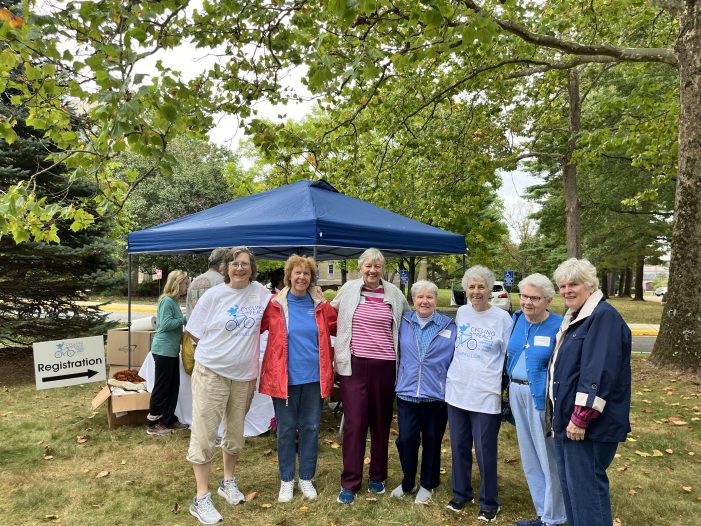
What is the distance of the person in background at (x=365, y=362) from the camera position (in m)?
3.45

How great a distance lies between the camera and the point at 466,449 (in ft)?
10.7

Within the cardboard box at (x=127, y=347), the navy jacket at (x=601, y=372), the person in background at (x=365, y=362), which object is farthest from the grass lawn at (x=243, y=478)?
the navy jacket at (x=601, y=372)

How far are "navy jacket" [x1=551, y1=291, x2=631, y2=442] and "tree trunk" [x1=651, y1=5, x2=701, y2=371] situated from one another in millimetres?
5539

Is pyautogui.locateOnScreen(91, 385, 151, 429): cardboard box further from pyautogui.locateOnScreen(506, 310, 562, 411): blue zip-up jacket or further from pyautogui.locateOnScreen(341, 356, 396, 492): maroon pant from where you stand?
pyautogui.locateOnScreen(506, 310, 562, 411): blue zip-up jacket

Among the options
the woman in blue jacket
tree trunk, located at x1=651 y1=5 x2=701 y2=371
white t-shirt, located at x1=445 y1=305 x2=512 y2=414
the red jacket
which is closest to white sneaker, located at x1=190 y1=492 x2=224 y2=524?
the red jacket

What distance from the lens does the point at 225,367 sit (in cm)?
330

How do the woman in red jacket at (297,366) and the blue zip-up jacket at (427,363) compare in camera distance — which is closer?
the blue zip-up jacket at (427,363)

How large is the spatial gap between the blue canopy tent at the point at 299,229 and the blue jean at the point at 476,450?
1982 mm

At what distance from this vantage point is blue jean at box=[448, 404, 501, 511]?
3.16m

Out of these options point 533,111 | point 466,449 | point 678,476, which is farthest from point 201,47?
point 533,111

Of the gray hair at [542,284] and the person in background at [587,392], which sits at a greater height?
the gray hair at [542,284]

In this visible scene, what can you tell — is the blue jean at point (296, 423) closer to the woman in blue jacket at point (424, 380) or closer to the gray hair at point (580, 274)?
the woman in blue jacket at point (424, 380)

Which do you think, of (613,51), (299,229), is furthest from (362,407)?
(613,51)

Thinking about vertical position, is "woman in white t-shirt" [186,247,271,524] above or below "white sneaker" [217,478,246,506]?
above
